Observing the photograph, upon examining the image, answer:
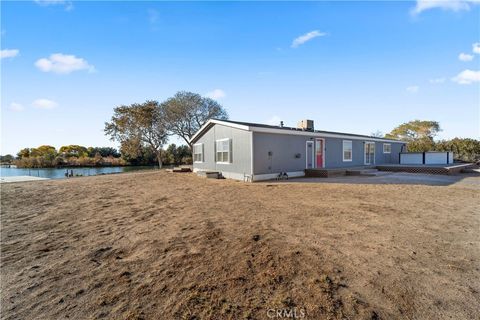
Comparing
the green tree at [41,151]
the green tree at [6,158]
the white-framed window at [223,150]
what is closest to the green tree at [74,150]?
the green tree at [41,151]

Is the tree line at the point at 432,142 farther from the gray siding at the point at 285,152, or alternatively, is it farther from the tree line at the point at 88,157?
the tree line at the point at 88,157

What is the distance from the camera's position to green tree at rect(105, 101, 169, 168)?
85.6ft

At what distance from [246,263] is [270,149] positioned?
863cm

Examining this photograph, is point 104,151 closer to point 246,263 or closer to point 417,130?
point 246,263

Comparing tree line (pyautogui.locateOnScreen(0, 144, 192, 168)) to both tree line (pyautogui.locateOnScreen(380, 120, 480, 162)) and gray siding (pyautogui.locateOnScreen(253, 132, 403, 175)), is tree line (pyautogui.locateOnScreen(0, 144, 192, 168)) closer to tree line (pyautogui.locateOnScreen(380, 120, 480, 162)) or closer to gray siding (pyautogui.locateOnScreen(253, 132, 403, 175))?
gray siding (pyautogui.locateOnScreen(253, 132, 403, 175))

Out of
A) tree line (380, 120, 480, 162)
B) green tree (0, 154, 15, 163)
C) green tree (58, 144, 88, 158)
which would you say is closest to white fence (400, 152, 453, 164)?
tree line (380, 120, 480, 162)

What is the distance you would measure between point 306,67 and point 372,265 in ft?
43.2

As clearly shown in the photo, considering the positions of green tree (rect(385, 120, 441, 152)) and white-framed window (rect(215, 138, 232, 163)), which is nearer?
white-framed window (rect(215, 138, 232, 163))

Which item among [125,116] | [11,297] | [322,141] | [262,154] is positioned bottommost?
[11,297]

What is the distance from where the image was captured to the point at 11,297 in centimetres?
216

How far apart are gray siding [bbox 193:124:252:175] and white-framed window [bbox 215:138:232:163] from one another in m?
0.23

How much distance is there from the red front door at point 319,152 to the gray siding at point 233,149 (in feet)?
16.4

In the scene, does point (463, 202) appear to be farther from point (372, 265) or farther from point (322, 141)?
point (322, 141)

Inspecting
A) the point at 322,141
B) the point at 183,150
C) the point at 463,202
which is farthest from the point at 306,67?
the point at 183,150
